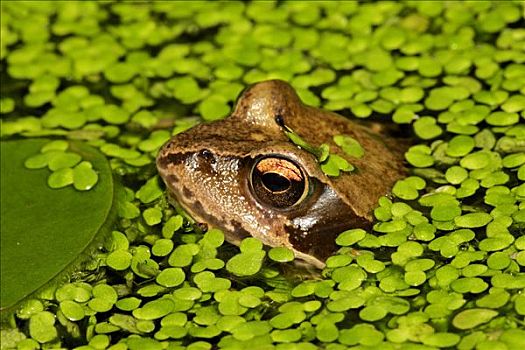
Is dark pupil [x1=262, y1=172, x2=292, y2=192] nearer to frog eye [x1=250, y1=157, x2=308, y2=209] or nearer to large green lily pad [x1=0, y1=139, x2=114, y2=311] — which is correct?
frog eye [x1=250, y1=157, x2=308, y2=209]

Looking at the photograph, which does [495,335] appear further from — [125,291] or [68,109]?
[68,109]

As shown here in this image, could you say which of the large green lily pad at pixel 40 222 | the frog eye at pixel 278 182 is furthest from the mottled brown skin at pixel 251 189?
the large green lily pad at pixel 40 222

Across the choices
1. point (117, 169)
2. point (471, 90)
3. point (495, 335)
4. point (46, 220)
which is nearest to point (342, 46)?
point (471, 90)

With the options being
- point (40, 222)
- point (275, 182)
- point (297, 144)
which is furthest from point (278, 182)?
point (40, 222)

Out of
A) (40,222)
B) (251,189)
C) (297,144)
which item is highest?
(297,144)

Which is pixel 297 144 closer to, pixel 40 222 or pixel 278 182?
pixel 278 182

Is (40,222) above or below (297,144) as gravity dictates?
below

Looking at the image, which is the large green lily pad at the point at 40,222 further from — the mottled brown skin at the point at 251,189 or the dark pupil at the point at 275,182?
the dark pupil at the point at 275,182

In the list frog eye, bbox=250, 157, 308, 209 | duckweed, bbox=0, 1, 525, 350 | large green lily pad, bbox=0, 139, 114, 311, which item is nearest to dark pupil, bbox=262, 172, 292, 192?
frog eye, bbox=250, 157, 308, 209
